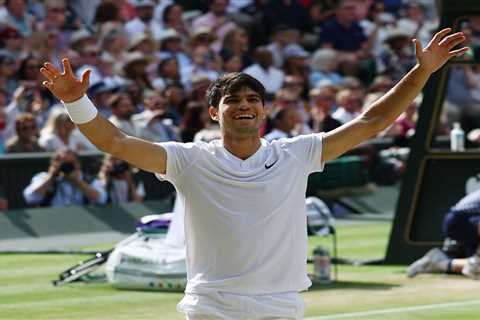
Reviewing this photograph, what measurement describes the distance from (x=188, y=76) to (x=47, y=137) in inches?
176

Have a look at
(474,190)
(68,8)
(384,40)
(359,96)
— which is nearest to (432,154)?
(474,190)

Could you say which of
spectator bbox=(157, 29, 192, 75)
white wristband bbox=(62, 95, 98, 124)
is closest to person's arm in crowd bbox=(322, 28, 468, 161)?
white wristband bbox=(62, 95, 98, 124)

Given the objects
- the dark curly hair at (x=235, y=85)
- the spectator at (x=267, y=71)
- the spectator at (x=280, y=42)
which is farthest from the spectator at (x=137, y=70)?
the dark curly hair at (x=235, y=85)

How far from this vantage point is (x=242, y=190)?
237 inches

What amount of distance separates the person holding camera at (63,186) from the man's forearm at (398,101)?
10422 millimetres

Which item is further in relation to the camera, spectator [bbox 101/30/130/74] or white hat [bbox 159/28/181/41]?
white hat [bbox 159/28/181/41]

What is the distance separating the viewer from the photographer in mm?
17125

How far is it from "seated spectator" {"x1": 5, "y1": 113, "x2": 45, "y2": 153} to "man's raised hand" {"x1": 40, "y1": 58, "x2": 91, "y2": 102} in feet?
36.6

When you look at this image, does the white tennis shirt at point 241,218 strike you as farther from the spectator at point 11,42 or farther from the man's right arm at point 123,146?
the spectator at point 11,42

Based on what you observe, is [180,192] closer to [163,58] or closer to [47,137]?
[47,137]

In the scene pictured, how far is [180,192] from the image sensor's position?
20.1ft

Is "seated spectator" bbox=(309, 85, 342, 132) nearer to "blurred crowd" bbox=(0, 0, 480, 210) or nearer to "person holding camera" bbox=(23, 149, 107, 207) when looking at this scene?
"blurred crowd" bbox=(0, 0, 480, 210)

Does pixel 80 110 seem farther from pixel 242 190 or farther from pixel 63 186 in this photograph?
pixel 63 186

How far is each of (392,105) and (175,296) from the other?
5.62m
